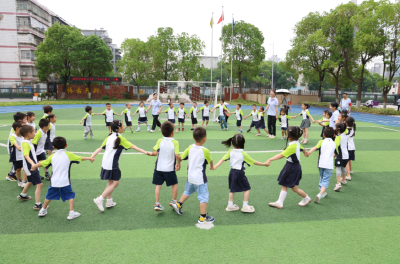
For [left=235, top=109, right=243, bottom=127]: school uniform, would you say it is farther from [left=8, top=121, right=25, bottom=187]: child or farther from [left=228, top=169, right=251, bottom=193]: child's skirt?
[left=8, top=121, right=25, bottom=187]: child

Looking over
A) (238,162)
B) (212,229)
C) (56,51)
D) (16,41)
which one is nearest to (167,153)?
(238,162)

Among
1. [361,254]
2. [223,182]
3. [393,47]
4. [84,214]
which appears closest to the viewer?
[361,254]

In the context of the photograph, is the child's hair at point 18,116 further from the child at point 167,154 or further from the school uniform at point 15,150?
the child at point 167,154

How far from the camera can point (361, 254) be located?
11.9ft

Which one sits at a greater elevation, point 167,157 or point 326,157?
point 167,157

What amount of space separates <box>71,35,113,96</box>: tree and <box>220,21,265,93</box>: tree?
65.9ft

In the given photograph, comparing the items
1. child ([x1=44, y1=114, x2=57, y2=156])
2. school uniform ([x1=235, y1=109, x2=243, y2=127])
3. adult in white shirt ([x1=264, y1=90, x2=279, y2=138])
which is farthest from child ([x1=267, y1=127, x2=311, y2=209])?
school uniform ([x1=235, y1=109, x2=243, y2=127])

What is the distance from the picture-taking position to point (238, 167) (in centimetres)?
460

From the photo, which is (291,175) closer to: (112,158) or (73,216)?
(112,158)

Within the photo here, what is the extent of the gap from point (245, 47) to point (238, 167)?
4430 cm

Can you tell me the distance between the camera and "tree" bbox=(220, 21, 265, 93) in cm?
4509

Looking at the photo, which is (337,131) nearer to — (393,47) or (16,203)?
(16,203)

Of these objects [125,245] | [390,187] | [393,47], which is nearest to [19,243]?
[125,245]

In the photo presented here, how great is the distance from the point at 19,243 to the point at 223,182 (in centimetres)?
414
